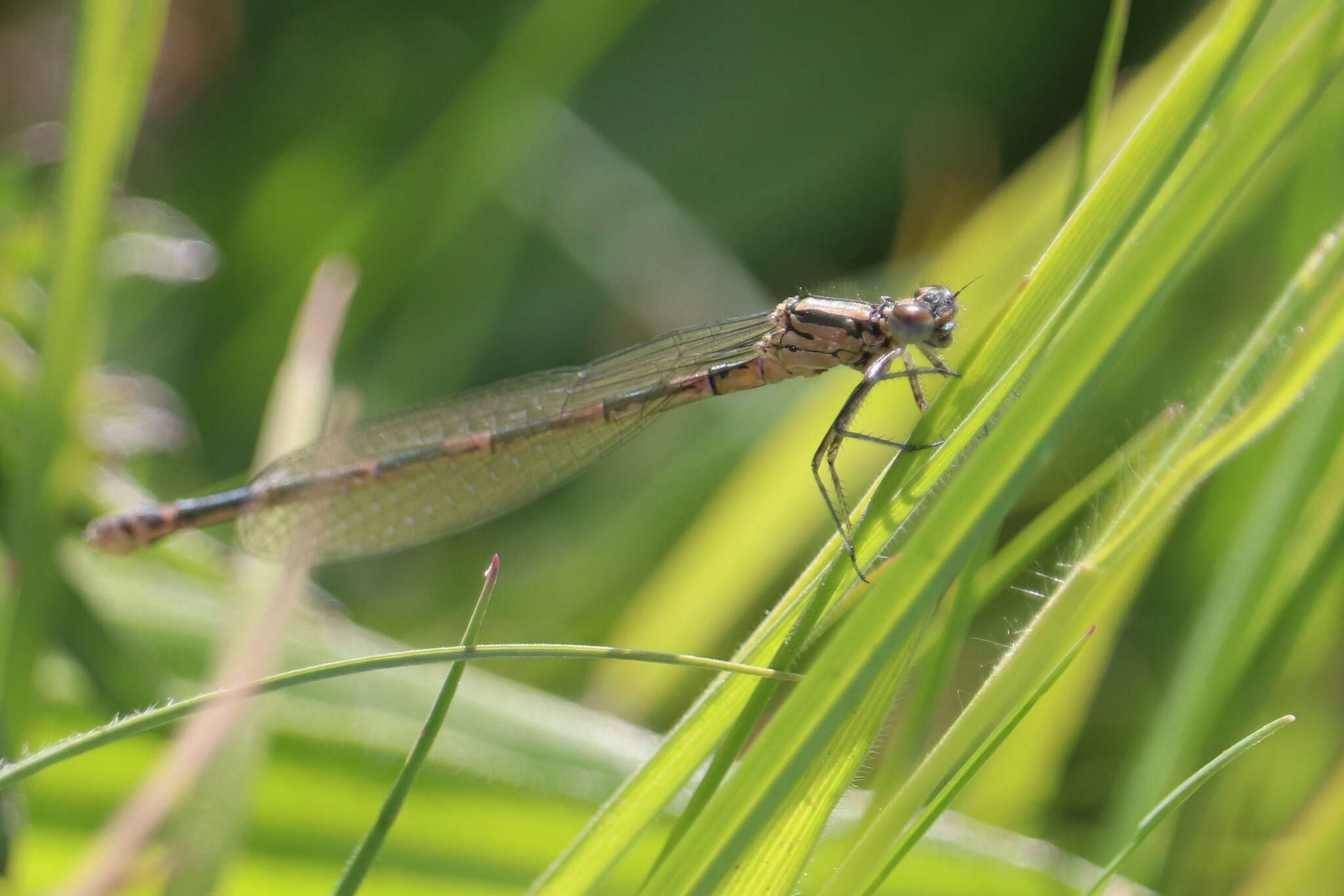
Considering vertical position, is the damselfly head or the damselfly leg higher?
the damselfly head

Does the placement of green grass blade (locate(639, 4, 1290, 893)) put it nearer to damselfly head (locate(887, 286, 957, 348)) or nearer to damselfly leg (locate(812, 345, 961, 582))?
damselfly leg (locate(812, 345, 961, 582))

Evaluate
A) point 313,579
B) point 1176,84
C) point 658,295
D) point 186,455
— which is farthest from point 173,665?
point 1176,84

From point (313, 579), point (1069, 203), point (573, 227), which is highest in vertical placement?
point (573, 227)

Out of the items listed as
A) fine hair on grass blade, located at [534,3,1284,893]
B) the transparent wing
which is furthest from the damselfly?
fine hair on grass blade, located at [534,3,1284,893]

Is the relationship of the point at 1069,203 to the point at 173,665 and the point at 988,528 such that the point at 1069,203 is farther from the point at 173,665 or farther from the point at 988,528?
the point at 173,665

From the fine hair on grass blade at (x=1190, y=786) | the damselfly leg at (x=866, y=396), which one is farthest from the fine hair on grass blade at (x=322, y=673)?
the damselfly leg at (x=866, y=396)

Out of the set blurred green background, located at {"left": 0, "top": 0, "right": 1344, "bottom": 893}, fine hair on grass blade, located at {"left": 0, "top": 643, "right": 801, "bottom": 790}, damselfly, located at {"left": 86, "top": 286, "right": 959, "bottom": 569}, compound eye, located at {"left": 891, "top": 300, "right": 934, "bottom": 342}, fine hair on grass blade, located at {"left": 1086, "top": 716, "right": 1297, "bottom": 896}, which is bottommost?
fine hair on grass blade, located at {"left": 1086, "top": 716, "right": 1297, "bottom": 896}
